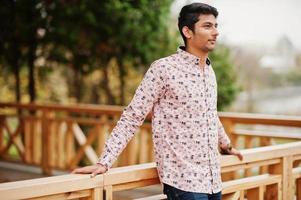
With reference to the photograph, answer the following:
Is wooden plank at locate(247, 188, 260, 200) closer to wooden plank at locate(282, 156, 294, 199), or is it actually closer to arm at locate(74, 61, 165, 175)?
wooden plank at locate(282, 156, 294, 199)

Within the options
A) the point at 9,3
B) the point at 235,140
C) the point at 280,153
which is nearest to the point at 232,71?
the point at 9,3

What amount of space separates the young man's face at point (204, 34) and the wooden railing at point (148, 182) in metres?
0.63

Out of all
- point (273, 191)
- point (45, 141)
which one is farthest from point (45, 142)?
point (273, 191)

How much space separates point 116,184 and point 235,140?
11.4 feet

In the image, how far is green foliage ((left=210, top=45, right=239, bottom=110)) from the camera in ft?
37.5

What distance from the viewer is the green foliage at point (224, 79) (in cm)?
1142

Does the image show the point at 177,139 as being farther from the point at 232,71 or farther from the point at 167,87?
the point at 232,71

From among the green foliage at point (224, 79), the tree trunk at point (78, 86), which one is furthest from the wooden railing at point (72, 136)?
the tree trunk at point (78, 86)

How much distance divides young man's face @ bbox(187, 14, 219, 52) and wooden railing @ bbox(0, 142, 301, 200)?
0.63m

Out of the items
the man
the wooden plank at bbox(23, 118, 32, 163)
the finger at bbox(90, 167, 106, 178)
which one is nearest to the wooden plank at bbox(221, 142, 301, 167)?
the man

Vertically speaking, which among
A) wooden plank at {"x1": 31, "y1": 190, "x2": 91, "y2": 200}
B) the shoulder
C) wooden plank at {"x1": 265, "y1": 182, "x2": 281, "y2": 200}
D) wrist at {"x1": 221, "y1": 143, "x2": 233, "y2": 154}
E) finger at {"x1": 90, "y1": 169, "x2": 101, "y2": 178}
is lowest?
wooden plank at {"x1": 265, "y1": 182, "x2": 281, "y2": 200}

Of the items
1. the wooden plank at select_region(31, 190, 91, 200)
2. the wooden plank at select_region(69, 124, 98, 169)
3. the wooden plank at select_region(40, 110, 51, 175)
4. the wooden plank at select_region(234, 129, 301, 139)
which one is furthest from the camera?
the wooden plank at select_region(40, 110, 51, 175)

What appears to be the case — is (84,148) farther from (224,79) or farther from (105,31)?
(224,79)

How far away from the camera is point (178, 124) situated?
233 cm
